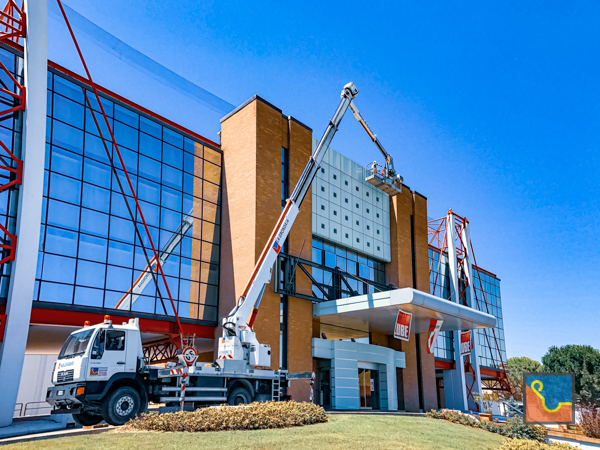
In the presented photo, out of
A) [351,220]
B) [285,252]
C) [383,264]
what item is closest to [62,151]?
[285,252]

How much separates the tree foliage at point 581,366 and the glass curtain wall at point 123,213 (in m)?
48.3

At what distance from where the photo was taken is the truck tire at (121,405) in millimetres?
18000

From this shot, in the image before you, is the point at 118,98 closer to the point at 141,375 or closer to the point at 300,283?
the point at 300,283

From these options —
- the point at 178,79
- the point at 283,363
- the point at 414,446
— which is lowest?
the point at 414,446

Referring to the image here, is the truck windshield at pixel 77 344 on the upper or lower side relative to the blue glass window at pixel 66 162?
lower

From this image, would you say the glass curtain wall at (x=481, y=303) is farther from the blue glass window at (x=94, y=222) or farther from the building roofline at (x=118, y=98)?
the blue glass window at (x=94, y=222)

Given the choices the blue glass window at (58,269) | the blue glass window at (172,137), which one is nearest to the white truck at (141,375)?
the blue glass window at (58,269)

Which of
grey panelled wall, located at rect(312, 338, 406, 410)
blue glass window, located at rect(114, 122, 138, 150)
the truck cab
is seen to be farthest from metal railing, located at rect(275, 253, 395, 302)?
the truck cab

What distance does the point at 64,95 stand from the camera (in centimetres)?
Answer: 2825

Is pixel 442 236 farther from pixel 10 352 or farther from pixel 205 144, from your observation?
pixel 10 352

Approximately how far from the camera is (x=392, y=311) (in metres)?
33.7

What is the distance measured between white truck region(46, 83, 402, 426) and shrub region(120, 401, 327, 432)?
2817 millimetres

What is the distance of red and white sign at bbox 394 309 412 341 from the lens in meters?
32.8

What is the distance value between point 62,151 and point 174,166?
729 centimetres
